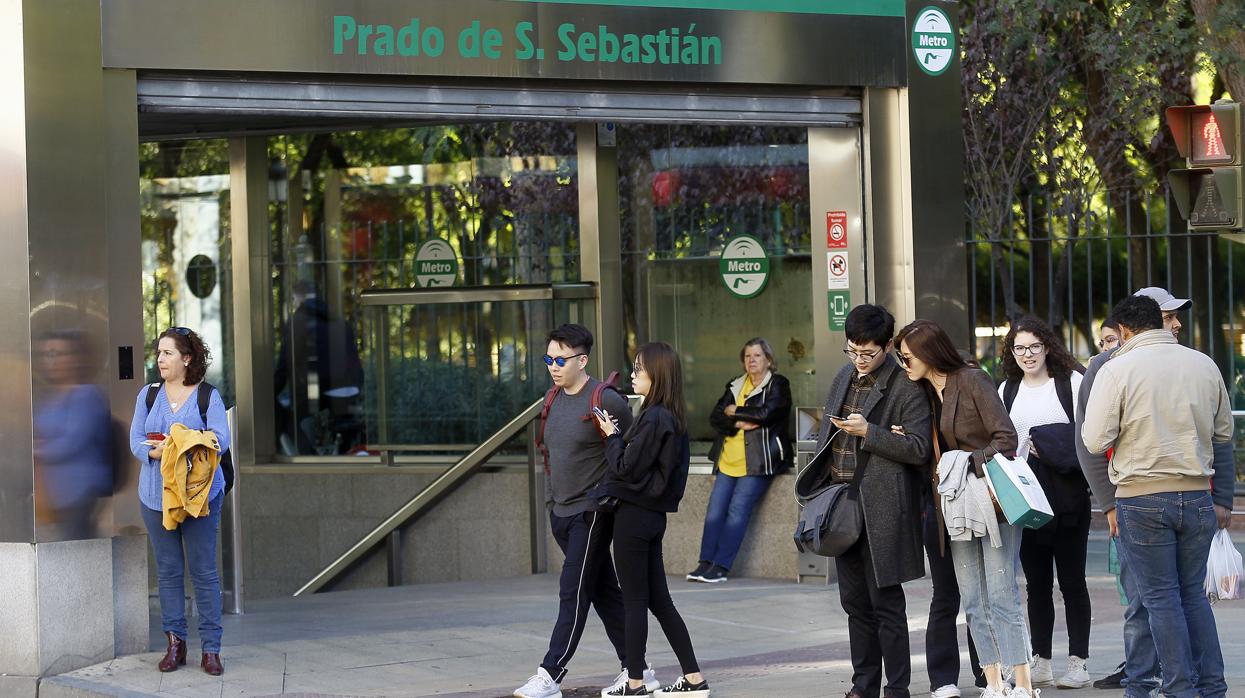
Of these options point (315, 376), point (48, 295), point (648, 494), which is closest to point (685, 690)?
point (648, 494)

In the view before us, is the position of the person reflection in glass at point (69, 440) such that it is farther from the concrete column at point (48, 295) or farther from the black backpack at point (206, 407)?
the black backpack at point (206, 407)

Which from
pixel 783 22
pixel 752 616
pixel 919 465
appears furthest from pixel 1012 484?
pixel 783 22

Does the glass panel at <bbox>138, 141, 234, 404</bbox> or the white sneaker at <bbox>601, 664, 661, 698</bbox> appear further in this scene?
the glass panel at <bbox>138, 141, 234, 404</bbox>

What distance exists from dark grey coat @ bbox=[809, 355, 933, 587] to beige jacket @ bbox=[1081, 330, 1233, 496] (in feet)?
2.30

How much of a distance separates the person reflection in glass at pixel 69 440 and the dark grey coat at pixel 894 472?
12.5ft

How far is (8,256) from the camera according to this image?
838 cm

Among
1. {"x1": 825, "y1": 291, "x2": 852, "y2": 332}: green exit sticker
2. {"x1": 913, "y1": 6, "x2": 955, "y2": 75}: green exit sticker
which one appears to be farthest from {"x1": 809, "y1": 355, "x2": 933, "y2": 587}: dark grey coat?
{"x1": 913, "y1": 6, "x2": 955, "y2": 75}: green exit sticker

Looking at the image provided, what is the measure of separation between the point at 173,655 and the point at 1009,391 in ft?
14.2

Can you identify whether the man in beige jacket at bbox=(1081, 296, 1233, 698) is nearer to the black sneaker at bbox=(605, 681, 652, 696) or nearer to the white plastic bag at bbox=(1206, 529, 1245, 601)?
the white plastic bag at bbox=(1206, 529, 1245, 601)

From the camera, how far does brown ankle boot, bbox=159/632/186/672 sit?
8422 mm

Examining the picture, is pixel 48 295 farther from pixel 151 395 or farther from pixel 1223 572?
pixel 1223 572

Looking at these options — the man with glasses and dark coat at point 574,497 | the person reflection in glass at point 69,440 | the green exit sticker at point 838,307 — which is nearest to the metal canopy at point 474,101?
the green exit sticker at point 838,307

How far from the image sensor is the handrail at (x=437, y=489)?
12.8 m

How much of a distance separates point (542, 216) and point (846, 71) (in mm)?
5116
